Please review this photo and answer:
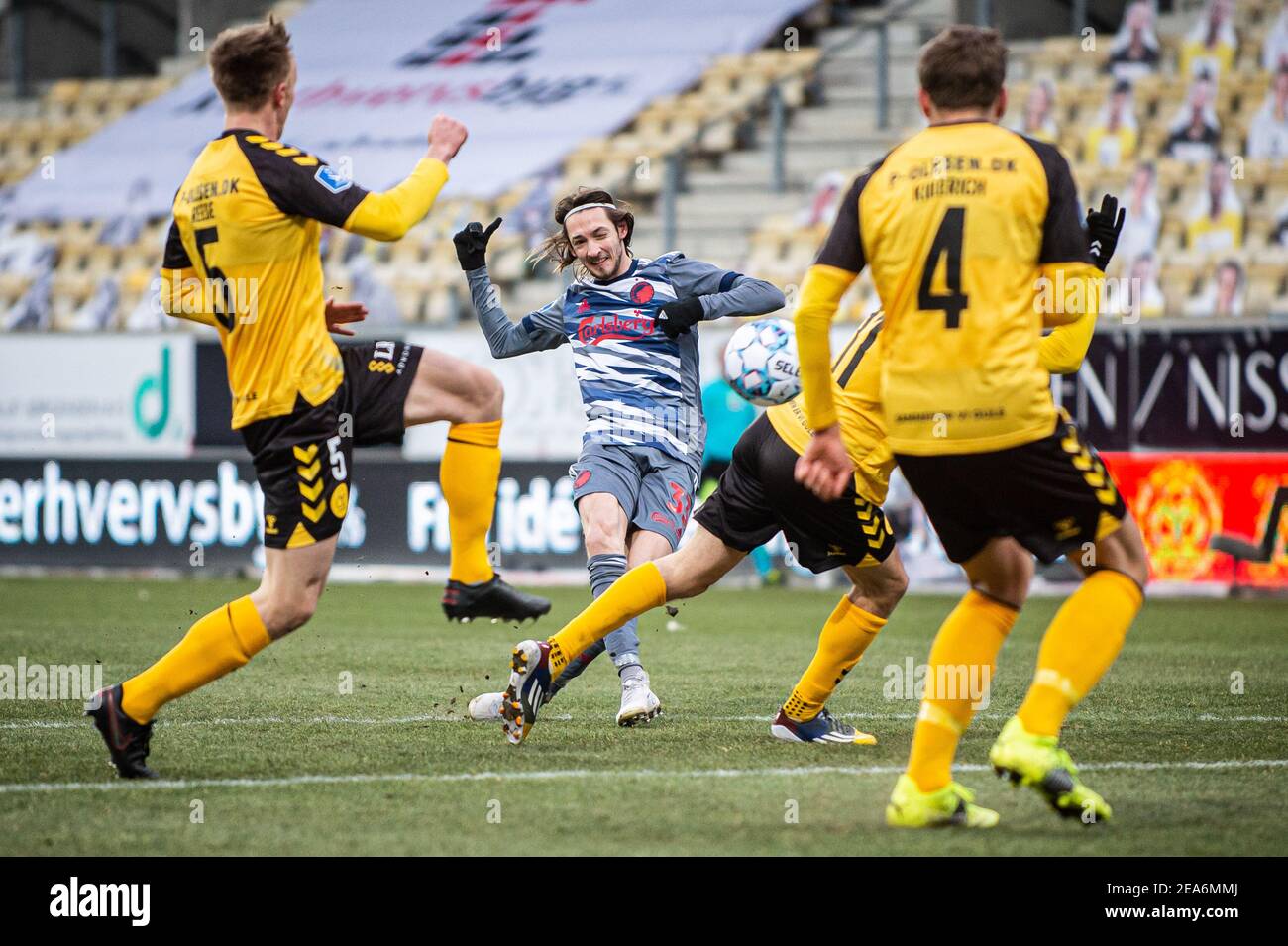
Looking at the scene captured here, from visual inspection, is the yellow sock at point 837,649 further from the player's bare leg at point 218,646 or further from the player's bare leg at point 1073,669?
the player's bare leg at point 218,646

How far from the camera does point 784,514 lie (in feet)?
19.7

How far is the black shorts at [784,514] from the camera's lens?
5.92 metres

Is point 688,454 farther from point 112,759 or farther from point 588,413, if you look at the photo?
point 112,759

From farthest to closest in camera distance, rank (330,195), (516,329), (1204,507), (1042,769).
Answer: (1204,507), (516,329), (330,195), (1042,769)

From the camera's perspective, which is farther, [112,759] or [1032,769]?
[112,759]

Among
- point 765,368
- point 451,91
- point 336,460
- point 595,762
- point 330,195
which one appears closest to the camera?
point 330,195

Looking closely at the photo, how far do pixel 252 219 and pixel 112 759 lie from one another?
165cm

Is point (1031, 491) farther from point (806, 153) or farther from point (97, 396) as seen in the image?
point (806, 153)

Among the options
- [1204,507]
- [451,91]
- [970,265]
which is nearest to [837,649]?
[970,265]

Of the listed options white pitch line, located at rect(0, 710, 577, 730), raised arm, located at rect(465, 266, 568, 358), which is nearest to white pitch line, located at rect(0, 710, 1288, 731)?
white pitch line, located at rect(0, 710, 577, 730)

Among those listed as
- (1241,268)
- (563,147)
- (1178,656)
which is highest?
(563,147)

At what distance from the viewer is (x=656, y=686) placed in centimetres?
826

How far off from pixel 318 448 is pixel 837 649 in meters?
1.95
